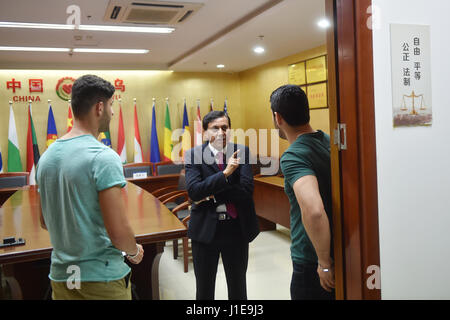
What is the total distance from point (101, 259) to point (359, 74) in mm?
1162

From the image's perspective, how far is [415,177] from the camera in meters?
1.40

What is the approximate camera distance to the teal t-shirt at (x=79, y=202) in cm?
132

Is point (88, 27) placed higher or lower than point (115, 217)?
higher

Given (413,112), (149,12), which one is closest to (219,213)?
(413,112)

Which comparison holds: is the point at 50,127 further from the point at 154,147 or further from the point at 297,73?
the point at 297,73

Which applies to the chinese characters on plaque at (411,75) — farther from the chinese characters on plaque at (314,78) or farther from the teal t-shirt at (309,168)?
the chinese characters on plaque at (314,78)

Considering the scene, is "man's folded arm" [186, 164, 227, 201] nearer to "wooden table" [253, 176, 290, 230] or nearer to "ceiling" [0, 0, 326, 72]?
"ceiling" [0, 0, 326, 72]

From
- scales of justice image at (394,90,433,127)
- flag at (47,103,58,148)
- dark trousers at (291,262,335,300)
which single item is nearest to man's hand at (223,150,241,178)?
dark trousers at (291,262,335,300)

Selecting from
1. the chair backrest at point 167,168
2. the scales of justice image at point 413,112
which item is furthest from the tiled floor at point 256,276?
the scales of justice image at point 413,112

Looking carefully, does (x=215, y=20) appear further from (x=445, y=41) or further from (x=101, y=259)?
(x=101, y=259)

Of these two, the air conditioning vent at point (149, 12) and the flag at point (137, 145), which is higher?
the air conditioning vent at point (149, 12)

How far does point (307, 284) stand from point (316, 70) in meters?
3.97

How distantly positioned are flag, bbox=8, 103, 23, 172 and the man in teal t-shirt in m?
5.12

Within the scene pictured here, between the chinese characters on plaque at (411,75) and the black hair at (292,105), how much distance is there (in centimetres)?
34
